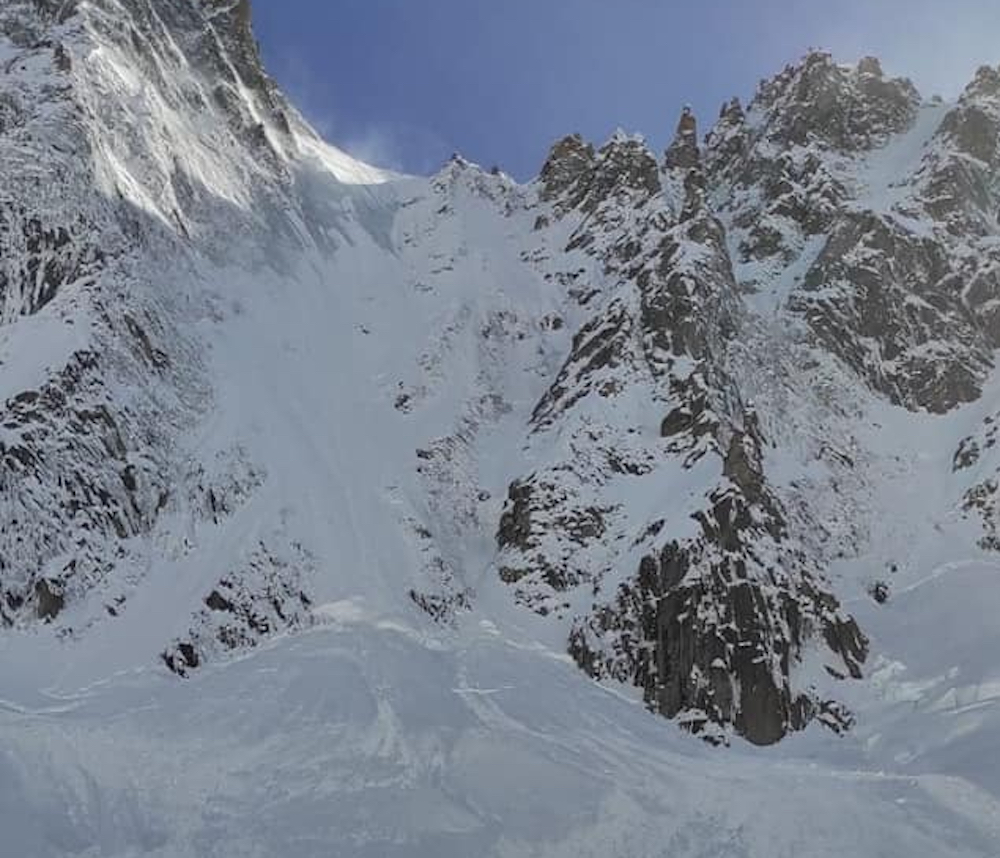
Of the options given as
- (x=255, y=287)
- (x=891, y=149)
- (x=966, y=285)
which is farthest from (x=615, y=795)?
(x=891, y=149)

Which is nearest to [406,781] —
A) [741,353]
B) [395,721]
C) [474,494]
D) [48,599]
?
[395,721]

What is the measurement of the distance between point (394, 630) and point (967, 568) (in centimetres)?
2278

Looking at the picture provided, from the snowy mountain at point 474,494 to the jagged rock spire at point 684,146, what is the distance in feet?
18.6

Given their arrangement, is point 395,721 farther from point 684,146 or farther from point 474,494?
point 684,146

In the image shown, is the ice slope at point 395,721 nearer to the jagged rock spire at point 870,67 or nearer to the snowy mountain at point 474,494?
the snowy mountain at point 474,494

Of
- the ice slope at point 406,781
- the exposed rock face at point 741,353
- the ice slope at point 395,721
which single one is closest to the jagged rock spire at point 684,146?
the exposed rock face at point 741,353

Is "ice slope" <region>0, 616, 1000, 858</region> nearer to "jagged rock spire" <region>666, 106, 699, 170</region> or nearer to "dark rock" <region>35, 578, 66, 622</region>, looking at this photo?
"dark rock" <region>35, 578, 66, 622</region>

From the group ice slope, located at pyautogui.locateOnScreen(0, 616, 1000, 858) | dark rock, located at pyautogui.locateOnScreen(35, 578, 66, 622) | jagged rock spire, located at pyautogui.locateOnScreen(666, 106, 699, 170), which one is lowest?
ice slope, located at pyautogui.locateOnScreen(0, 616, 1000, 858)

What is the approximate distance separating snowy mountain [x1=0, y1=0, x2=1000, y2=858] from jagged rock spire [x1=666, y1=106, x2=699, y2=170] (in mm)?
5670

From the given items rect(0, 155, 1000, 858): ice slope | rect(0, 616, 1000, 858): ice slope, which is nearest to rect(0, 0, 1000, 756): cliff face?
rect(0, 155, 1000, 858): ice slope

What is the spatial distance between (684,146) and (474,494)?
4234 centimetres

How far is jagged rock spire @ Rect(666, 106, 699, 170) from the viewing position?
277 feet

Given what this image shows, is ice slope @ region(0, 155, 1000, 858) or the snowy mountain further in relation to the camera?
the snowy mountain

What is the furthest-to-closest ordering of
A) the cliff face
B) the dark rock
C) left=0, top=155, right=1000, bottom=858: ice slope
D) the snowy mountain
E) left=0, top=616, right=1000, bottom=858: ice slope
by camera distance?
the cliff face
the dark rock
the snowy mountain
left=0, top=155, right=1000, bottom=858: ice slope
left=0, top=616, right=1000, bottom=858: ice slope
